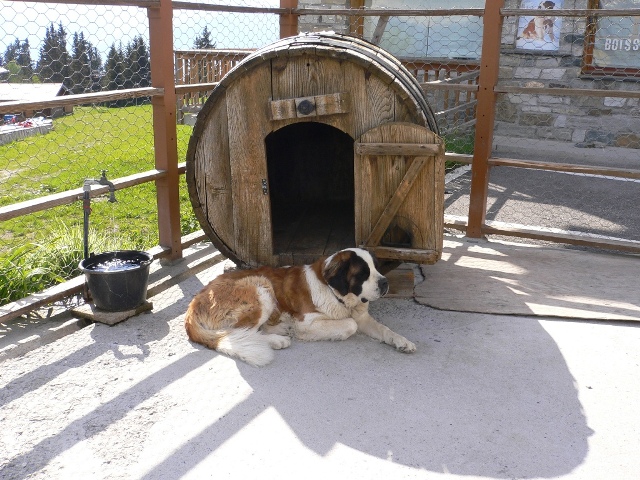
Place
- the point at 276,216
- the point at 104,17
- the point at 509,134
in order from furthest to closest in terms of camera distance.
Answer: the point at 509,134 < the point at 276,216 < the point at 104,17

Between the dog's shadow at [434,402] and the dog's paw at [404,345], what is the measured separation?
37mm

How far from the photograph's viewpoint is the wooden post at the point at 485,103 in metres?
6.02

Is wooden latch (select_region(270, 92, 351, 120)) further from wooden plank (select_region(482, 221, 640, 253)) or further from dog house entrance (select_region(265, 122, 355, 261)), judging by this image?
wooden plank (select_region(482, 221, 640, 253))

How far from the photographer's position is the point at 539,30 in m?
11.1

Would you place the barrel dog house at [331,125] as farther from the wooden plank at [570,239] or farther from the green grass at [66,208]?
the wooden plank at [570,239]

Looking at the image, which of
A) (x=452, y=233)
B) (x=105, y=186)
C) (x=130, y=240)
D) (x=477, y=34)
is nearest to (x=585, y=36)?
(x=477, y=34)

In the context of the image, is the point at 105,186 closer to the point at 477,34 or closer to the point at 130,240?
the point at 130,240

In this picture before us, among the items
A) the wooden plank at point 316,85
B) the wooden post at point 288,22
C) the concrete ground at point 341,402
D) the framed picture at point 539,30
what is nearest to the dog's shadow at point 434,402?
the concrete ground at point 341,402

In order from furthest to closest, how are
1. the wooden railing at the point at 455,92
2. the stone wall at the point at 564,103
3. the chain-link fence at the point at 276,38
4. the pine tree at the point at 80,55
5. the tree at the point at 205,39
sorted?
the wooden railing at the point at 455,92 < the stone wall at the point at 564,103 < the tree at the point at 205,39 < the pine tree at the point at 80,55 < the chain-link fence at the point at 276,38

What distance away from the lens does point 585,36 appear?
10781 mm

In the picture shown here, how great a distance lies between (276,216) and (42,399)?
10.1 ft

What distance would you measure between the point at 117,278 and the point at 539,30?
8.94 metres

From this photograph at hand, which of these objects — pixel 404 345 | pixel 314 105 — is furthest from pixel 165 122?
pixel 404 345

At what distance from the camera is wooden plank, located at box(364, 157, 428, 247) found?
14.9 ft
